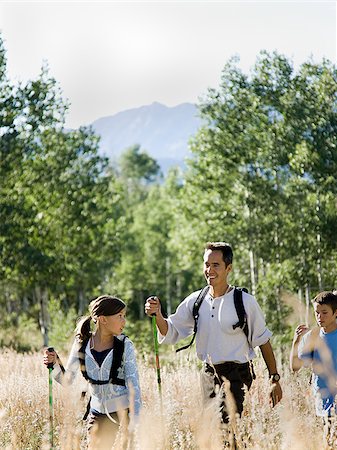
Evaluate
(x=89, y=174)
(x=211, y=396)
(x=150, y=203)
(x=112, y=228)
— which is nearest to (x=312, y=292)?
(x=89, y=174)

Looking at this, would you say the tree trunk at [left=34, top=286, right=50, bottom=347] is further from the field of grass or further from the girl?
the girl

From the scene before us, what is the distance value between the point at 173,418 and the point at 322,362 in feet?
4.78

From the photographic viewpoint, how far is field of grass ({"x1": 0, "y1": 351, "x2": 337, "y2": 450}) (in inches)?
191

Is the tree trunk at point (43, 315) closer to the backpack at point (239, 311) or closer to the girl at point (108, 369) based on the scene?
the backpack at point (239, 311)

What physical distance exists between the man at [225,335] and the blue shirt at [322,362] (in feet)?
1.05

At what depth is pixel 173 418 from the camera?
7375mm

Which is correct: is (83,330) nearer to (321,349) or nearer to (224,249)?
(224,249)

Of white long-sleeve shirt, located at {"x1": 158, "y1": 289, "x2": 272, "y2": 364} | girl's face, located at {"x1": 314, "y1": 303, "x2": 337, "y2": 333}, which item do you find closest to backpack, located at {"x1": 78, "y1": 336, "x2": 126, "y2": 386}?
white long-sleeve shirt, located at {"x1": 158, "y1": 289, "x2": 272, "y2": 364}

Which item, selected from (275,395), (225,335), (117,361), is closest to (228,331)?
(225,335)

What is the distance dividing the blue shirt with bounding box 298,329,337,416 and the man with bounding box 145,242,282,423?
0.32m

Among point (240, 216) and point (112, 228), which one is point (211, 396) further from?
point (112, 228)

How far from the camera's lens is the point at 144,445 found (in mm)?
4582

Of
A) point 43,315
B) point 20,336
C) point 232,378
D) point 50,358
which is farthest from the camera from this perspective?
point 43,315

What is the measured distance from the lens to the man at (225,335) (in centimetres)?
662
